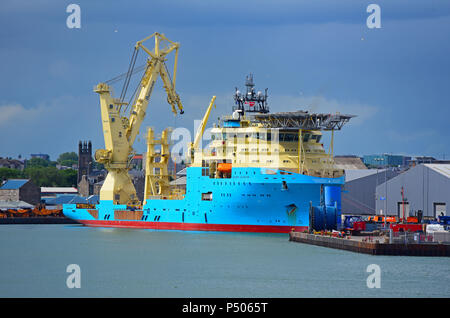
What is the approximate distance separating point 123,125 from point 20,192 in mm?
27937

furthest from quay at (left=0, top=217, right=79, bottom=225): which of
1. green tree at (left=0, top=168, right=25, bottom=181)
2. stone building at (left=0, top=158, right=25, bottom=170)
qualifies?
stone building at (left=0, top=158, right=25, bottom=170)

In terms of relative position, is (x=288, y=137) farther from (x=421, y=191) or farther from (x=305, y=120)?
(x=421, y=191)

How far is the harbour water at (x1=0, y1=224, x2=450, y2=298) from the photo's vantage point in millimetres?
30609

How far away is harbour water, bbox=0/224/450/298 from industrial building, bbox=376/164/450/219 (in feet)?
43.7

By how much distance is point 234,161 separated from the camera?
178 feet

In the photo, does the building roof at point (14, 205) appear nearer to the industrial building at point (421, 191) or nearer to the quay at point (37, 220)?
the quay at point (37, 220)

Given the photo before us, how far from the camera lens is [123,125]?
6100 cm

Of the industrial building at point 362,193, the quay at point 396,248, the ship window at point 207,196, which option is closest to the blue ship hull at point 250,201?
the ship window at point 207,196

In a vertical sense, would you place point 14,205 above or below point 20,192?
below

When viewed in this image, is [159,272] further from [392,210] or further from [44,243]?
[392,210]

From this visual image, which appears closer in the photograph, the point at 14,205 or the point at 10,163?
the point at 14,205

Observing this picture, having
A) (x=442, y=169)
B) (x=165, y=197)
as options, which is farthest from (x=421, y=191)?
(x=165, y=197)
